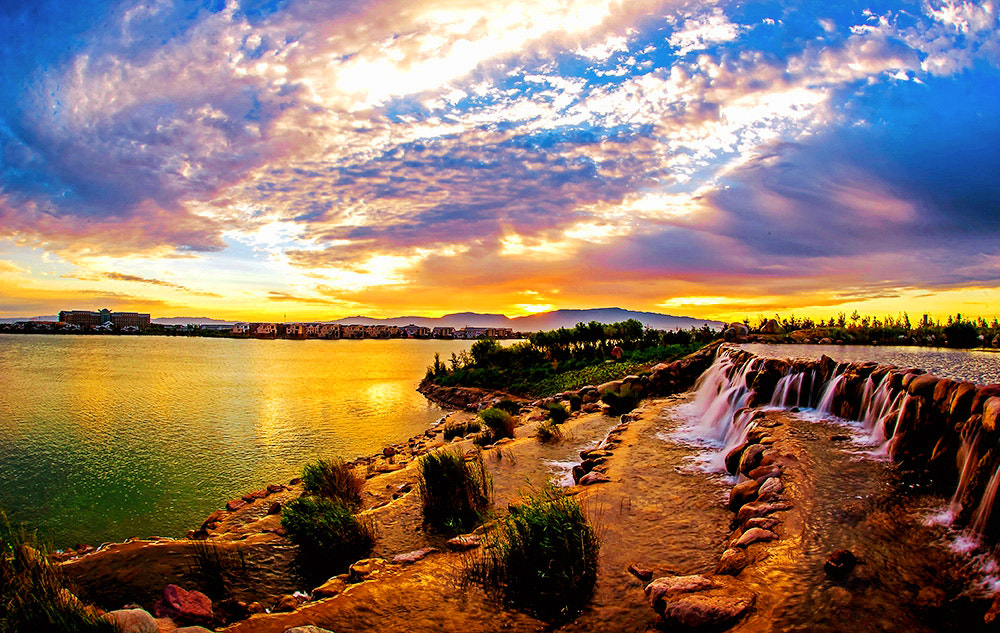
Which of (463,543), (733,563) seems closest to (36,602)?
(463,543)

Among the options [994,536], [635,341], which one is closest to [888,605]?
[994,536]

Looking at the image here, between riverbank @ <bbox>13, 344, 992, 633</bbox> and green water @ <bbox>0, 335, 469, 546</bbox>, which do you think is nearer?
riverbank @ <bbox>13, 344, 992, 633</bbox>

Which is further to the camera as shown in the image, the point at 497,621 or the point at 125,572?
the point at 125,572

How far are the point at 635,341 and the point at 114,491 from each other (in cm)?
3714

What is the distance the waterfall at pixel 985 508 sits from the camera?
6395 millimetres

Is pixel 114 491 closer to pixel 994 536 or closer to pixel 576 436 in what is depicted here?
pixel 576 436

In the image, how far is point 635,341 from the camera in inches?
1714

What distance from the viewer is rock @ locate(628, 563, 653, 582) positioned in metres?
6.61

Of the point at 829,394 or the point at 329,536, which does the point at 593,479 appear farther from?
the point at 829,394

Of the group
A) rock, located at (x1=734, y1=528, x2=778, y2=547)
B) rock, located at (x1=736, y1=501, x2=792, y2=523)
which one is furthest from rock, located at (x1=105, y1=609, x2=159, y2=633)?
rock, located at (x1=736, y1=501, x2=792, y2=523)

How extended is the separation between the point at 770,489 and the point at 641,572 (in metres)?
3.24

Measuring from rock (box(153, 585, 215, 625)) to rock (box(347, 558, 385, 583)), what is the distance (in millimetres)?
1900

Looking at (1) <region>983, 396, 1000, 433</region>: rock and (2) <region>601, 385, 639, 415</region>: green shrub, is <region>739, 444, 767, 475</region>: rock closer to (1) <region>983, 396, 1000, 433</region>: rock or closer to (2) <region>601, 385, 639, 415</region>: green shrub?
(1) <region>983, 396, 1000, 433</region>: rock

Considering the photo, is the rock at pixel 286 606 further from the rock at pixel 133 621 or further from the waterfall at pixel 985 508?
the waterfall at pixel 985 508
